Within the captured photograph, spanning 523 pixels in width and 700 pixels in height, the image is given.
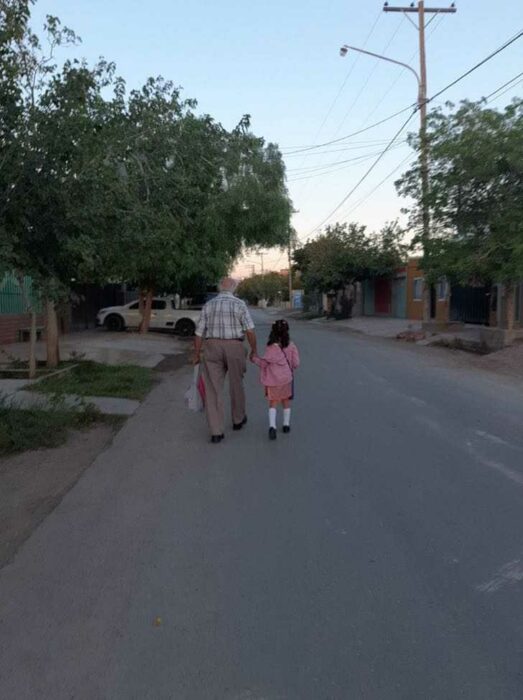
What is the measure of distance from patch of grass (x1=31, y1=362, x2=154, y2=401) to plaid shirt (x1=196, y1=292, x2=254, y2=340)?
12.3 ft

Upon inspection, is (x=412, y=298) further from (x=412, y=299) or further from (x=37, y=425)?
(x=37, y=425)

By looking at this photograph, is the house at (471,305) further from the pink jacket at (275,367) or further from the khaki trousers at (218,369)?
the khaki trousers at (218,369)

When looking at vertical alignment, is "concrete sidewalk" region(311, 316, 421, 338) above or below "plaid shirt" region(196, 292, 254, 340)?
below

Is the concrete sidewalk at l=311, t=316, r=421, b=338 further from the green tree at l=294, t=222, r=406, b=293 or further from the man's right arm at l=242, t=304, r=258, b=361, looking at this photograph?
the man's right arm at l=242, t=304, r=258, b=361

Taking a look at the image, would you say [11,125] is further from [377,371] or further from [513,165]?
[513,165]

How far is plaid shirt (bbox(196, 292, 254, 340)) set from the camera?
322 inches

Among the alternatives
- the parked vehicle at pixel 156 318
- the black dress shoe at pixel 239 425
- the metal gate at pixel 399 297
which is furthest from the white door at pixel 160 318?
the black dress shoe at pixel 239 425

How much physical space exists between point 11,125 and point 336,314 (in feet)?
136

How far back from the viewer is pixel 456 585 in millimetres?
4312

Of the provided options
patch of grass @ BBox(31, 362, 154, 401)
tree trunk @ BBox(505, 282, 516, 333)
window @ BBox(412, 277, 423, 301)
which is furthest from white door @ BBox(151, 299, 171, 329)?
tree trunk @ BBox(505, 282, 516, 333)

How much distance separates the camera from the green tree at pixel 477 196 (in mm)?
17781

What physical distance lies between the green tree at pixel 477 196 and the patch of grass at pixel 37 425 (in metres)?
11.5

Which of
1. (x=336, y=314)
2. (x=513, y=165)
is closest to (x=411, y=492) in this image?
(x=513, y=165)

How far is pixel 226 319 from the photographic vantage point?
26.9 ft
